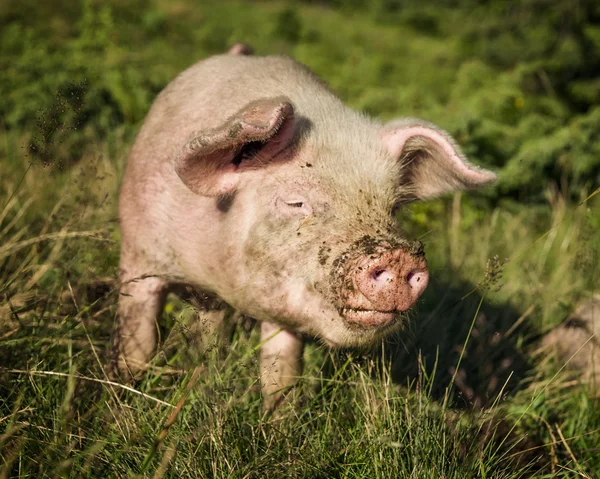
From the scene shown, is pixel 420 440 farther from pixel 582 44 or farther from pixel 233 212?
pixel 582 44

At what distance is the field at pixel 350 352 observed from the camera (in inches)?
99.1

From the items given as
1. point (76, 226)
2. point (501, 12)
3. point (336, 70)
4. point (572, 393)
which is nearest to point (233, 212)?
point (76, 226)

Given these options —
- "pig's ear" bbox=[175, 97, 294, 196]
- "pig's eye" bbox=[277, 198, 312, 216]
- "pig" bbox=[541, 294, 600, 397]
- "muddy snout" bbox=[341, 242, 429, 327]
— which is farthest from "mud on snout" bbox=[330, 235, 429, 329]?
"pig" bbox=[541, 294, 600, 397]

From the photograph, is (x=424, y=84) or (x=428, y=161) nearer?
(x=428, y=161)

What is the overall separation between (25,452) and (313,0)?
29319mm

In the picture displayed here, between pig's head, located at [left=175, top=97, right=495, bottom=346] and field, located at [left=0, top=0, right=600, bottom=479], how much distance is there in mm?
315


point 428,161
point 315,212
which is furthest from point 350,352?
point 428,161

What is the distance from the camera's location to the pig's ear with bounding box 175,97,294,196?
2.53m

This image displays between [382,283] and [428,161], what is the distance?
40.8 inches

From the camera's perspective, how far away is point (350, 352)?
3158 millimetres

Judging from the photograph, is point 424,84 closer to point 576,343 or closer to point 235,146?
point 576,343

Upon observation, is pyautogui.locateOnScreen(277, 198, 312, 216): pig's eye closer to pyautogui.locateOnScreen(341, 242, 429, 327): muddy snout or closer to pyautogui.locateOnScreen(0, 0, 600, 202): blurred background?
pyautogui.locateOnScreen(341, 242, 429, 327): muddy snout

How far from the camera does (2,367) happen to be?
8.55ft

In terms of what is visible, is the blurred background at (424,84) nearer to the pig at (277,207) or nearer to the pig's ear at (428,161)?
the pig at (277,207)
